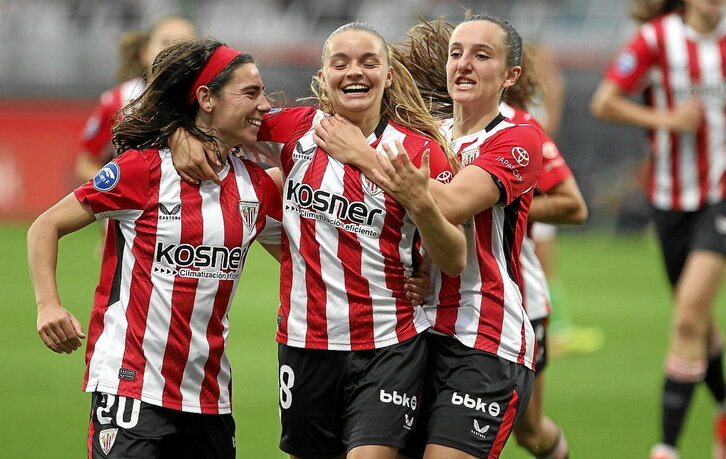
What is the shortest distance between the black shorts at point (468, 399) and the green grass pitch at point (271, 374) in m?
2.41

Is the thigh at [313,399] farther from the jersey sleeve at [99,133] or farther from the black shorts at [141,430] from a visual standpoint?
the jersey sleeve at [99,133]

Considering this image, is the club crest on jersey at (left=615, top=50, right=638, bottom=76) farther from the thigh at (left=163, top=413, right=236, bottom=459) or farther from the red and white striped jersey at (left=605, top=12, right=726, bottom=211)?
the thigh at (left=163, top=413, right=236, bottom=459)

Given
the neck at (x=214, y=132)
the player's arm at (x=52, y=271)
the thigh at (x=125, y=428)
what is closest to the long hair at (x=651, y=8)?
the neck at (x=214, y=132)

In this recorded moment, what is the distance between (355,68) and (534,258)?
176 centimetres

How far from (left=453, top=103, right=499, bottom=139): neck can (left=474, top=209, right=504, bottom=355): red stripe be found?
13.8 inches

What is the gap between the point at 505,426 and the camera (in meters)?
4.14

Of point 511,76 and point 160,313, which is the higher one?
point 511,76

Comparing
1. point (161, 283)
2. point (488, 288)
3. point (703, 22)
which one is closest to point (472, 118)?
point (488, 288)

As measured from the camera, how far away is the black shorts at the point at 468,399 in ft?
13.2

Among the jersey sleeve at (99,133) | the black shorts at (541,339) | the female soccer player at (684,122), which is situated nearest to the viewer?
the black shorts at (541,339)

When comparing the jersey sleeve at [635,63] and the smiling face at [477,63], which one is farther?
the jersey sleeve at [635,63]

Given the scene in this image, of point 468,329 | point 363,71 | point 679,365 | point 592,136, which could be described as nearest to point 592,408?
point 679,365

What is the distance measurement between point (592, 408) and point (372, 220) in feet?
13.5

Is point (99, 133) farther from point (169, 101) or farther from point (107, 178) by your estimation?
point (107, 178)
